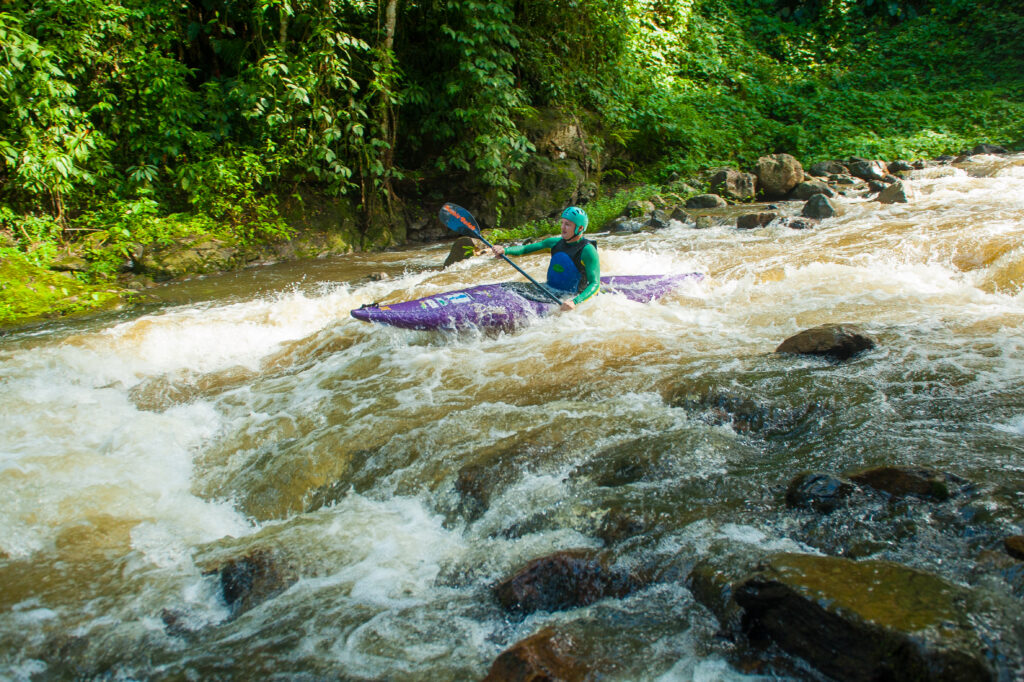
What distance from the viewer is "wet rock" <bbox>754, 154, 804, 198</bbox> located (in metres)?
9.19

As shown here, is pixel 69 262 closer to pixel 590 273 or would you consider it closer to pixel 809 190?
pixel 590 273

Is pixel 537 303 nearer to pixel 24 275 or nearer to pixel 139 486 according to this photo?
pixel 139 486

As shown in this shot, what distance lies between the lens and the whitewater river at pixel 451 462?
1.82 meters

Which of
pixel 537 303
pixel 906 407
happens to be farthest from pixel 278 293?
pixel 906 407

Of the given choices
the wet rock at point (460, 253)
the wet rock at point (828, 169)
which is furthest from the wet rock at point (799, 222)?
the wet rock at point (460, 253)

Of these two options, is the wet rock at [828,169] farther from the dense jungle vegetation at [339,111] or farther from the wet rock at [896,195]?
the wet rock at [896,195]

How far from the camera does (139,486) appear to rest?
2771 mm

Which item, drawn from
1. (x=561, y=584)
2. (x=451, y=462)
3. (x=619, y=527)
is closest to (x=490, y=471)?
(x=451, y=462)

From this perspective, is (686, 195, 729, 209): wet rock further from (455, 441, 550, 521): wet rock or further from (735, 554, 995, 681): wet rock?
(735, 554, 995, 681): wet rock

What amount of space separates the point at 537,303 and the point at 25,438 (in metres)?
3.07

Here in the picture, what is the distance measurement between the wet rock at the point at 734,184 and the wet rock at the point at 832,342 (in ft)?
20.5

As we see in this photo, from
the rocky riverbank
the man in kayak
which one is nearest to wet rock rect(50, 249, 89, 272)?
the rocky riverbank

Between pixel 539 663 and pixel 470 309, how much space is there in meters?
3.07

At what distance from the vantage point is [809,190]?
349 inches
